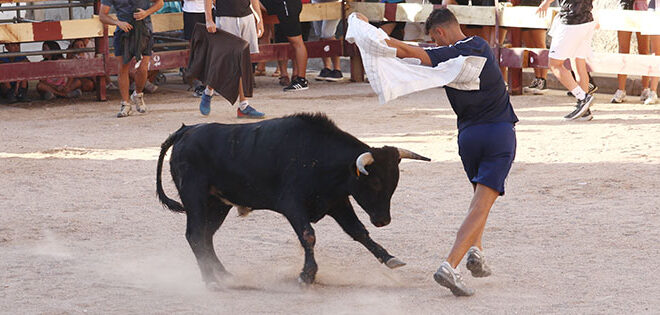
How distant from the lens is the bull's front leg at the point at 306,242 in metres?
6.12

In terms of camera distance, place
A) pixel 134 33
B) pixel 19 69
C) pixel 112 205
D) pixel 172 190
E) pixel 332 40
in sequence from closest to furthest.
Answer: pixel 112 205, pixel 172 190, pixel 134 33, pixel 19 69, pixel 332 40

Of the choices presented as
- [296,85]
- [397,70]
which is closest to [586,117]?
[296,85]

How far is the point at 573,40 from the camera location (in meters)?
12.2

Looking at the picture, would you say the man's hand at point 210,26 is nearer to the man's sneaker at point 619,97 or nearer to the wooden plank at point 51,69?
the wooden plank at point 51,69

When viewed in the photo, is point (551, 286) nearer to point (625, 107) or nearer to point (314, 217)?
point (314, 217)

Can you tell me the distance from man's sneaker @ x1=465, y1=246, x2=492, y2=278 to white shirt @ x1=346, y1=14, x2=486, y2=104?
1078 mm

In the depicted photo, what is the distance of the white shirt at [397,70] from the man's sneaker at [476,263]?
1078 millimetres

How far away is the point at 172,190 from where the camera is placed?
9211 mm

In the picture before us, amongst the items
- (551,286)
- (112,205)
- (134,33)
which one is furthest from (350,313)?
(134,33)

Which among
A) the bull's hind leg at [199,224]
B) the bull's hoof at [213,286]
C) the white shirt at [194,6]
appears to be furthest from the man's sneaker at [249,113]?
the bull's hoof at [213,286]

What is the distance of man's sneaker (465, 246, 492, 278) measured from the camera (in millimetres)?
6102

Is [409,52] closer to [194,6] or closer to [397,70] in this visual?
[397,70]

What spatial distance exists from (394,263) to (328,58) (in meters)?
11.6

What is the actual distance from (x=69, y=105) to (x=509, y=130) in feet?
33.3
